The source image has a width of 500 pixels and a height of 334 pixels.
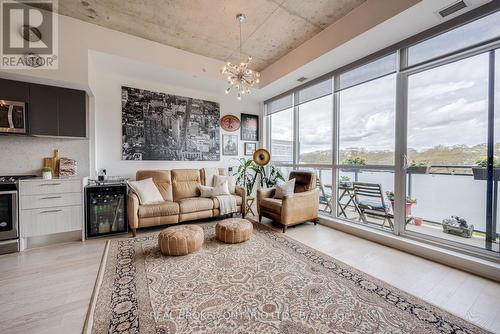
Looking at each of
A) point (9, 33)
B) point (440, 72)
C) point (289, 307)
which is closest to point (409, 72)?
point (440, 72)

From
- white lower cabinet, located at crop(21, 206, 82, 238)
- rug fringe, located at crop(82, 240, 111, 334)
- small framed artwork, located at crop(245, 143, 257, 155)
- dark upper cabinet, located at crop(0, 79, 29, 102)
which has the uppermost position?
dark upper cabinet, located at crop(0, 79, 29, 102)

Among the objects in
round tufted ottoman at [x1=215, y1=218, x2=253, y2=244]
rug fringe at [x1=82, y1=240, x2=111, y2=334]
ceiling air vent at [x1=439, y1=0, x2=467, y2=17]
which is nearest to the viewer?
rug fringe at [x1=82, y1=240, x2=111, y2=334]

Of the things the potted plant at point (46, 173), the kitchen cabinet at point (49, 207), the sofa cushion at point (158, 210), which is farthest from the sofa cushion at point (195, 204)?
the potted plant at point (46, 173)

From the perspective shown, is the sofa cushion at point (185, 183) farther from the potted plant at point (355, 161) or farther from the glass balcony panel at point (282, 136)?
the potted plant at point (355, 161)

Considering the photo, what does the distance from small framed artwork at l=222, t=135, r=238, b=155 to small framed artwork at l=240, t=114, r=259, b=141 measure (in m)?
0.29

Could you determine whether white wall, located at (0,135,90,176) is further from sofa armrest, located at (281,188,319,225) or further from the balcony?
the balcony

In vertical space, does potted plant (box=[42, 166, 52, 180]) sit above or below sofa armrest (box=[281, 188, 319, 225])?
above

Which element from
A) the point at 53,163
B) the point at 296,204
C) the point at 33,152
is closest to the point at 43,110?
the point at 33,152

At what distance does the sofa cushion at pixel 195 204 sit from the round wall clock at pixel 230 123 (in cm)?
211

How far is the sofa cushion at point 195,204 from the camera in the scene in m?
3.55

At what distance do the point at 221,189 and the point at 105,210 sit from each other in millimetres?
1985

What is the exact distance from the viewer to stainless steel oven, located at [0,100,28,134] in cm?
270

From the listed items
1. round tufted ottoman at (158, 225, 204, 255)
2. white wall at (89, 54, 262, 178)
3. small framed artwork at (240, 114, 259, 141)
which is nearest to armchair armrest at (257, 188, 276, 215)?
round tufted ottoman at (158, 225, 204, 255)

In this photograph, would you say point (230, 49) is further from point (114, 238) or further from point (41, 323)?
point (41, 323)
